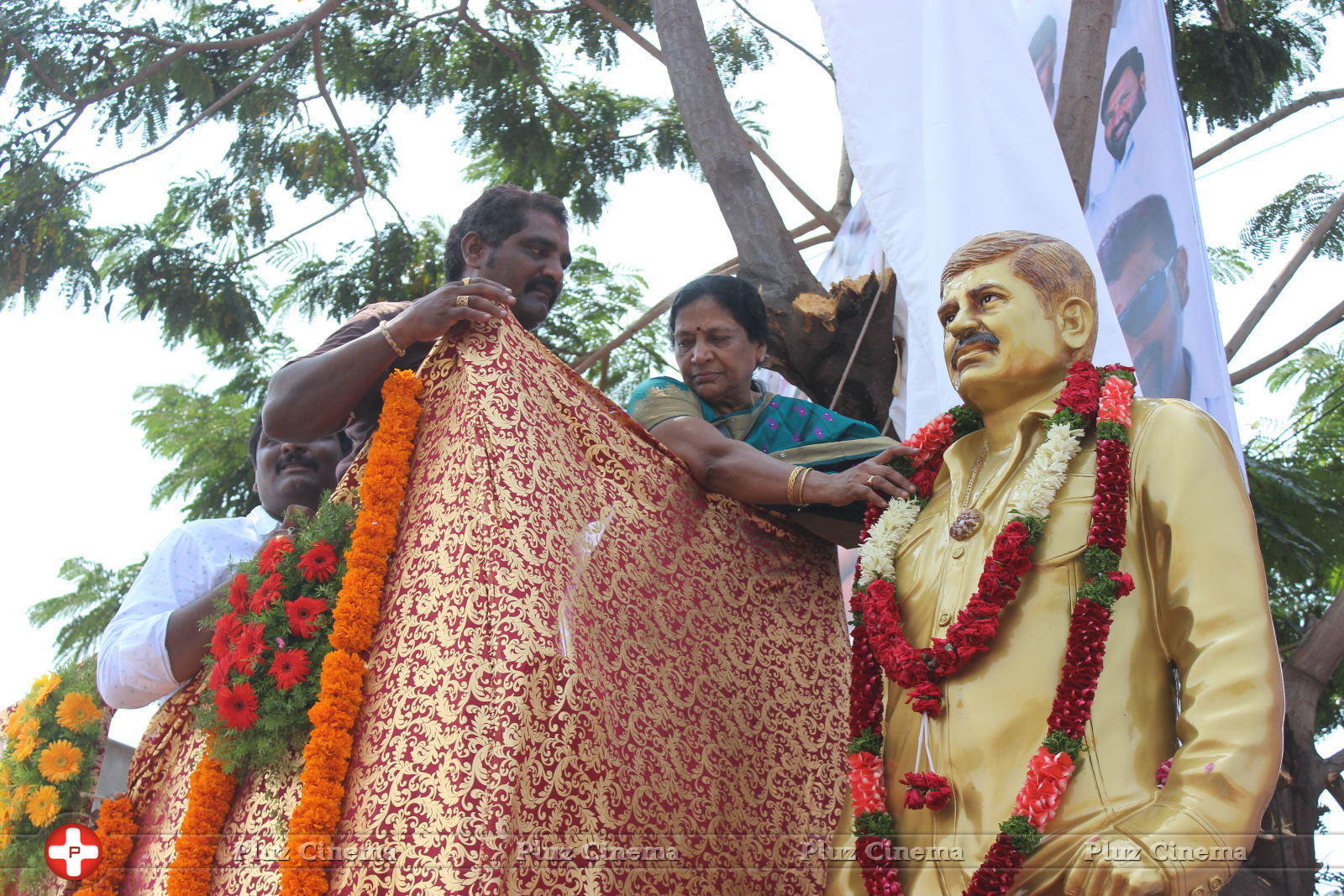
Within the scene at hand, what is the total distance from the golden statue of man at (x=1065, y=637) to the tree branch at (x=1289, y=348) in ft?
12.3

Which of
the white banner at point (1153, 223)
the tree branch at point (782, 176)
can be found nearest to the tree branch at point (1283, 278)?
the white banner at point (1153, 223)

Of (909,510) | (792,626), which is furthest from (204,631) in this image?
(909,510)

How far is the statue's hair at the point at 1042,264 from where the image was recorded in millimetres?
3230

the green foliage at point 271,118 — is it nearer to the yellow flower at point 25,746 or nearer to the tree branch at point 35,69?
the tree branch at point 35,69

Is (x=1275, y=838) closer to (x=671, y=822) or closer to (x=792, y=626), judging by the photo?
(x=792, y=626)

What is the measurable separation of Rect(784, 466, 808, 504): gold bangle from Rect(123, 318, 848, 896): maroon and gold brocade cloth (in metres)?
0.37

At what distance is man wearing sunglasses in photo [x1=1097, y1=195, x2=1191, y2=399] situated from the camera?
515 cm

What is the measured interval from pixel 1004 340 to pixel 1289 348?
4021 millimetres

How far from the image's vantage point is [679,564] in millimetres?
3914

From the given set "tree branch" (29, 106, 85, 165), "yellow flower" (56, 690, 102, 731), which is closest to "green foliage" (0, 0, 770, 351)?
"tree branch" (29, 106, 85, 165)

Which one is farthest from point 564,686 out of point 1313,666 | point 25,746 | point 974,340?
point 1313,666

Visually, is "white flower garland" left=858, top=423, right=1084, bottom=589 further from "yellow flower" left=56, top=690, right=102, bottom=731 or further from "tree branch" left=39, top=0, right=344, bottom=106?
"tree branch" left=39, top=0, right=344, bottom=106

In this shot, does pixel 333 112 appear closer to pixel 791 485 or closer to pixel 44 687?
pixel 44 687

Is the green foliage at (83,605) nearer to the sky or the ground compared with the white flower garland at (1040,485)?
nearer to the sky
